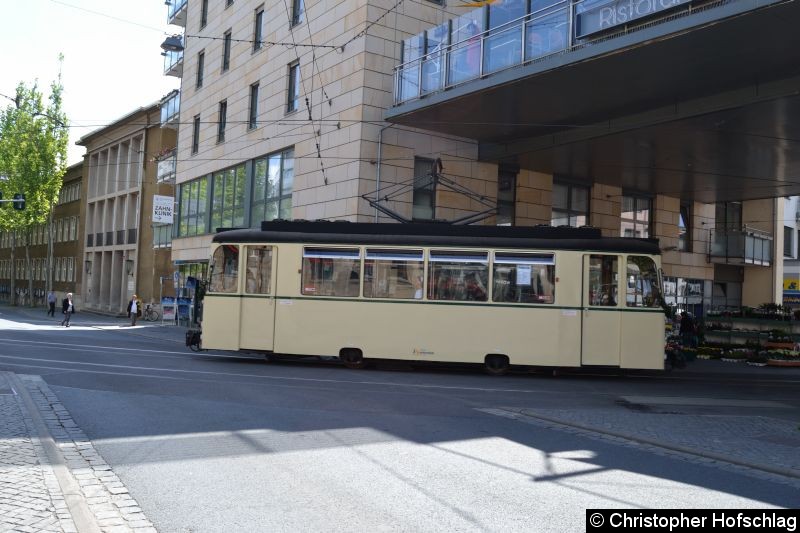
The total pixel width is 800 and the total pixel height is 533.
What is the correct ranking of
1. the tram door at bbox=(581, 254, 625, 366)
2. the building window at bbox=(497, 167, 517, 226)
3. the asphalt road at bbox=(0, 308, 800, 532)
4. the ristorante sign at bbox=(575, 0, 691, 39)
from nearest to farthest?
the asphalt road at bbox=(0, 308, 800, 532), the ristorante sign at bbox=(575, 0, 691, 39), the tram door at bbox=(581, 254, 625, 366), the building window at bbox=(497, 167, 517, 226)

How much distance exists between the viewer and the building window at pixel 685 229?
1341 inches

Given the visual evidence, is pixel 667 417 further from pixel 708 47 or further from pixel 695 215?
pixel 695 215

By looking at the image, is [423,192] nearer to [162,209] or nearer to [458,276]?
[458,276]

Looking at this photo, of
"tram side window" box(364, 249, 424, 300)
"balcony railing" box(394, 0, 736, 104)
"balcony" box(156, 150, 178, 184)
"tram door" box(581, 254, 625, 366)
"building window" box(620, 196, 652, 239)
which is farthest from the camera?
"balcony" box(156, 150, 178, 184)

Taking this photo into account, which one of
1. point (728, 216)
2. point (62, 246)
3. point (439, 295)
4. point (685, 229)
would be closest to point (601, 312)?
point (439, 295)

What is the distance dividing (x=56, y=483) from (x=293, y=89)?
2336 cm

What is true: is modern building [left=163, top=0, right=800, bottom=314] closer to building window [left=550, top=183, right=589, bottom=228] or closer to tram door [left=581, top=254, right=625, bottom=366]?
building window [left=550, top=183, right=589, bottom=228]

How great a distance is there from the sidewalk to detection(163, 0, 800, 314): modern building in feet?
39.9

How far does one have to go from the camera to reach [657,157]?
81.0 ft

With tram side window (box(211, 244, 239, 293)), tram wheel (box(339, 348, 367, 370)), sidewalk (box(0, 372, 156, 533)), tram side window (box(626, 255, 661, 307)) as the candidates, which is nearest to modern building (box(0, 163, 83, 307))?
tram side window (box(211, 244, 239, 293))

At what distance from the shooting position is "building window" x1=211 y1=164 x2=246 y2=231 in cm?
3114

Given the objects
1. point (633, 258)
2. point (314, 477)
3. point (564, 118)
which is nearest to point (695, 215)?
point (564, 118)

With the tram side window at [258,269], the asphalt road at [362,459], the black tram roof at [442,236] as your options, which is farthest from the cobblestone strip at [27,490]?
the black tram roof at [442,236]

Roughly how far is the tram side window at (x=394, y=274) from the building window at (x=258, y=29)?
17.2 meters
